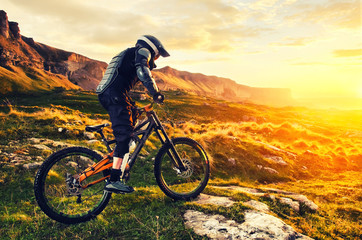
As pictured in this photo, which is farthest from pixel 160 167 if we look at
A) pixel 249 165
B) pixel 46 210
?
pixel 249 165

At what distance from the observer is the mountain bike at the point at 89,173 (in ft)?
14.3

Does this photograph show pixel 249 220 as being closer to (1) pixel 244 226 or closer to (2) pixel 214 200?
(1) pixel 244 226

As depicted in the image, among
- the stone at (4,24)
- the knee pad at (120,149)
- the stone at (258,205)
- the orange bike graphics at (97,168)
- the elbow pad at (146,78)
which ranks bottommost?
the stone at (258,205)

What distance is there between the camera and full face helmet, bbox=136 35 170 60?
16.3 ft

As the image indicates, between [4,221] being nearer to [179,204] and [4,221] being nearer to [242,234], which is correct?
[179,204]

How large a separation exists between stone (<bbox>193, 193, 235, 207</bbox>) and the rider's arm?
2.77m

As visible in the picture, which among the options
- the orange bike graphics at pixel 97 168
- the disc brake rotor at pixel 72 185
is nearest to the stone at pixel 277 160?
the orange bike graphics at pixel 97 168

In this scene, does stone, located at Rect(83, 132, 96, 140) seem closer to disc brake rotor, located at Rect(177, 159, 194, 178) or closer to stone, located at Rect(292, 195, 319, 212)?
disc brake rotor, located at Rect(177, 159, 194, 178)

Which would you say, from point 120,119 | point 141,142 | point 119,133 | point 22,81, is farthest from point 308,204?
point 22,81

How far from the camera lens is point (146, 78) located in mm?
4523

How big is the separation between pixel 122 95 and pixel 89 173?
6.10 ft

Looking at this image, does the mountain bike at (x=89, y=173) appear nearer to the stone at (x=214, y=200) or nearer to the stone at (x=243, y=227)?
the stone at (x=214, y=200)

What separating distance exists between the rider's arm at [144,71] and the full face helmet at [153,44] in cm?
31

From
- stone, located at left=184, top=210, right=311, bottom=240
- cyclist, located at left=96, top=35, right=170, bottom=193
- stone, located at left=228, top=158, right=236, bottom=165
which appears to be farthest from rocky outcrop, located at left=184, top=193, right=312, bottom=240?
stone, located at left=228, top=158, right=236, bottom=165
